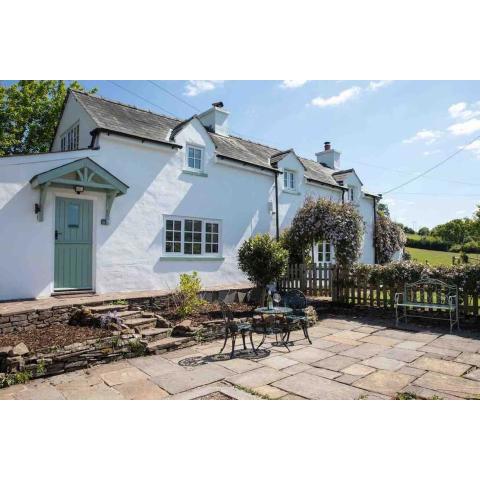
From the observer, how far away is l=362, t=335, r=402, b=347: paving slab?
7.46 m

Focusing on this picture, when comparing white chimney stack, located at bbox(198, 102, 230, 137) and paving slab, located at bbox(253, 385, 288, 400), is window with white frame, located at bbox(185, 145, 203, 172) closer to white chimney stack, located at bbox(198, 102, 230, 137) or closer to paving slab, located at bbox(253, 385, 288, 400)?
white chimney stack, located at bbox(198, 102, 230, 137)

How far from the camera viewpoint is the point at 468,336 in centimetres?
799

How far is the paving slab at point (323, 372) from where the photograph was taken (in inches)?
213

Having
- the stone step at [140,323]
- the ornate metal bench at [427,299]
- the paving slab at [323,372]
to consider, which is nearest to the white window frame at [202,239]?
the stone step at [140,323]

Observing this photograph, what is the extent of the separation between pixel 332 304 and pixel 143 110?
965 cm

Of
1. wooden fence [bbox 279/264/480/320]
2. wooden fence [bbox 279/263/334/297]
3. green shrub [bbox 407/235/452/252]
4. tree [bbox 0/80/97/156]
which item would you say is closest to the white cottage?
wooden fence [bbox 279/263/334/297]

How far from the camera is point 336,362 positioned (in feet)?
20.2

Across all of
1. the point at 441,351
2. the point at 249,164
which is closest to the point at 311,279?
the point at 249,164

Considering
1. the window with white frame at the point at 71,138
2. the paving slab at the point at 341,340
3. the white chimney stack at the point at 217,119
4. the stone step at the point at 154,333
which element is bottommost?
the paving slab at the point at 341,340

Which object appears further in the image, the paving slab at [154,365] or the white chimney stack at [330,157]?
the white chimney stack at [330,157]

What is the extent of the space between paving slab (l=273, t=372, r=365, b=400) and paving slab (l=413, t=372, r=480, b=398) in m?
1.08

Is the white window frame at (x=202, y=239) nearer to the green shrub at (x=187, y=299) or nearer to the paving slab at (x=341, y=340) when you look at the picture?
the green shrub at (x=187, y=299)
